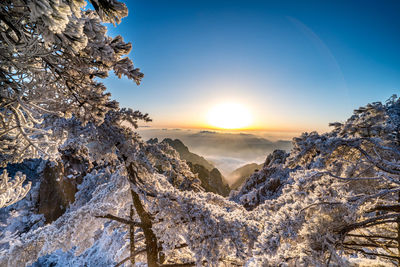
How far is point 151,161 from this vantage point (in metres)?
3.40

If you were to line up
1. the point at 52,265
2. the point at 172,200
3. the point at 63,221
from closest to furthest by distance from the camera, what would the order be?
the point at 172,200 < the point at 63,221 < the point at 52,265

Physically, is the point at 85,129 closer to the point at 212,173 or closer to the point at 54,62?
the point at 54,62

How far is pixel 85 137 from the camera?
304 cm

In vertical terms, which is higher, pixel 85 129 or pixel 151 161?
pixel 85 129

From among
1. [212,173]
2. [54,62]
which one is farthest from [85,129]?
[212,173]

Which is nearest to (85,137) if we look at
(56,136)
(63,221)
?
(56,136)

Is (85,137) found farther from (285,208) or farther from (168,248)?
(285,208)

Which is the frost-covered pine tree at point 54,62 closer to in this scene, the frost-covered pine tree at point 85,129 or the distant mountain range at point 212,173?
the frost-covered pine tree at point 85,129

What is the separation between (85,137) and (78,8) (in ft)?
8.23

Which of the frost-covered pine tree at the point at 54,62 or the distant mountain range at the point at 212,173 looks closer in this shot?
the frost-covered pine tree at the point at 54,62

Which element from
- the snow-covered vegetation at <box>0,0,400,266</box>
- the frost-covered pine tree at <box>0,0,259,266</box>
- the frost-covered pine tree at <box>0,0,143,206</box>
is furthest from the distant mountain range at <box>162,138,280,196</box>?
the frost-covered pine tree at <box>0,0,143,206</box>

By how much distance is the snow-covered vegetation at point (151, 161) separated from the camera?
1.58 m

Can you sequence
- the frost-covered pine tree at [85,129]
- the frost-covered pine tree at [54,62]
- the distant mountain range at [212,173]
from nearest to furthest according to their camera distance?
the frost-covered pine tree at [54,62], the frost-covered pine tree at [85,129], the distant mountain range at [212,173]

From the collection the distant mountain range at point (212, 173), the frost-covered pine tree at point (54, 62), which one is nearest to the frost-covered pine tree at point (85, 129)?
the frost-covered pine tree at point (54, 62)
